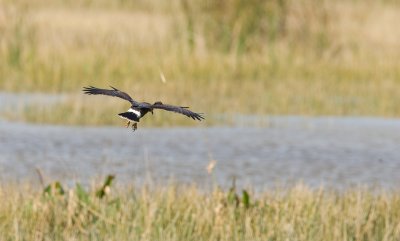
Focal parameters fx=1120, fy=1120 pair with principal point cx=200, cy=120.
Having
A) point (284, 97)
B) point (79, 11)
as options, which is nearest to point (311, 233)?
point (284, 97)

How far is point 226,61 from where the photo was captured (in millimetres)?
16438

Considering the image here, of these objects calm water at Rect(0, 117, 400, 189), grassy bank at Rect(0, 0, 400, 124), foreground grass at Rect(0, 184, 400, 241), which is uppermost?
grassy bank at Rect(0, 0, 400, 124)

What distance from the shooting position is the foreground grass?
6324 mm

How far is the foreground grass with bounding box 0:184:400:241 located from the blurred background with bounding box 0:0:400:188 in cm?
33

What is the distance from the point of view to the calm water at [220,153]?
374 inches

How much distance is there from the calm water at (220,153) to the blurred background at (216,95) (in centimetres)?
2

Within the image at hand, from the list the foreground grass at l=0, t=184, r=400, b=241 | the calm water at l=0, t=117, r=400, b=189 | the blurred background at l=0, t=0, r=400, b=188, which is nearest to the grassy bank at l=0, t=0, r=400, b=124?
the blurred background at l=0, t=0, r=400, b=188

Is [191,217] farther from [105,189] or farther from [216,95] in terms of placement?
[216,95]

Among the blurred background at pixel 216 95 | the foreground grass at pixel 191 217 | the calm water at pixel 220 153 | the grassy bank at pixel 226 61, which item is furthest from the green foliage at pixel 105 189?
the grassy bank at pixel 226 61

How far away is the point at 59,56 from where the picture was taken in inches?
650

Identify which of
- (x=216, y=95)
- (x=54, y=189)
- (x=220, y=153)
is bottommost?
(x=54, y=189)

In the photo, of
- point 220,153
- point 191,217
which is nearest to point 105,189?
point 191,217

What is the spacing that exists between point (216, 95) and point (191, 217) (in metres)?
7.89

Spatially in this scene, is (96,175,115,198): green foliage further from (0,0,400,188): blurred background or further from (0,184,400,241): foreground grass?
(0,0,400,188): blurred background
